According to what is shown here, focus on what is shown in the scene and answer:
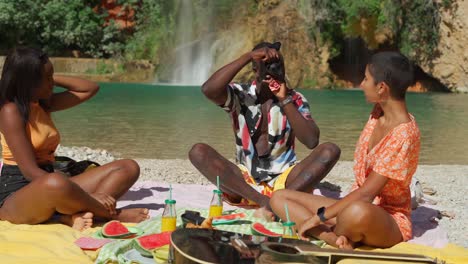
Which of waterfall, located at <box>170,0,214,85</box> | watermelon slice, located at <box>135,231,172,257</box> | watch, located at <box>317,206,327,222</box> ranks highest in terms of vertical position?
watch, located at <box>317,206,327,222</box>

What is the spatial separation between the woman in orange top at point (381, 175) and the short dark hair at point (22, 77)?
1.93 metres

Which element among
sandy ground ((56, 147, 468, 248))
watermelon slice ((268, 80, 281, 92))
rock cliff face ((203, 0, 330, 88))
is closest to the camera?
watermelon slice ((268, 80, 281, 92))

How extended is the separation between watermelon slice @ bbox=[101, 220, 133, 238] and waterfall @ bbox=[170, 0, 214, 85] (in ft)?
77.6

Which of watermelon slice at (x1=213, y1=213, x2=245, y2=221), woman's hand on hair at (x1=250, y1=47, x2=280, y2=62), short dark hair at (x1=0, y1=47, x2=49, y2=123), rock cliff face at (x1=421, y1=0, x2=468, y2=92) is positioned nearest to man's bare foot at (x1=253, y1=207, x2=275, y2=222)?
watermelon slice at (x1=213, y1=213, x2=245, y2=221)

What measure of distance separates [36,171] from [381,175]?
7.05ft

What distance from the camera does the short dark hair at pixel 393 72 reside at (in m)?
3.82

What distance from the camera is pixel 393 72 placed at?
3.82 metres

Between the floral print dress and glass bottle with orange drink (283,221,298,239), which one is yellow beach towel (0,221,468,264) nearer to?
the floral print dress

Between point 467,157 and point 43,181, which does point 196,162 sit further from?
point 467,157

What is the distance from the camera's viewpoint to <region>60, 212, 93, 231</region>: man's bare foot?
418 cm

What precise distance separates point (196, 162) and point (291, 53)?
21.9 m

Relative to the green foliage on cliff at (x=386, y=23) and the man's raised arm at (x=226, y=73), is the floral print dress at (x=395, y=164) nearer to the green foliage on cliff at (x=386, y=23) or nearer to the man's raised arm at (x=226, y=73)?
the man's raised arm at (x=226, y=73)

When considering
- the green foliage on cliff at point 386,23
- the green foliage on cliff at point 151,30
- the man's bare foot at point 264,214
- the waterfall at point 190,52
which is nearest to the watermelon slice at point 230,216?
the man's bare foot at point 264,214

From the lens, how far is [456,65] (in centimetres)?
2703
